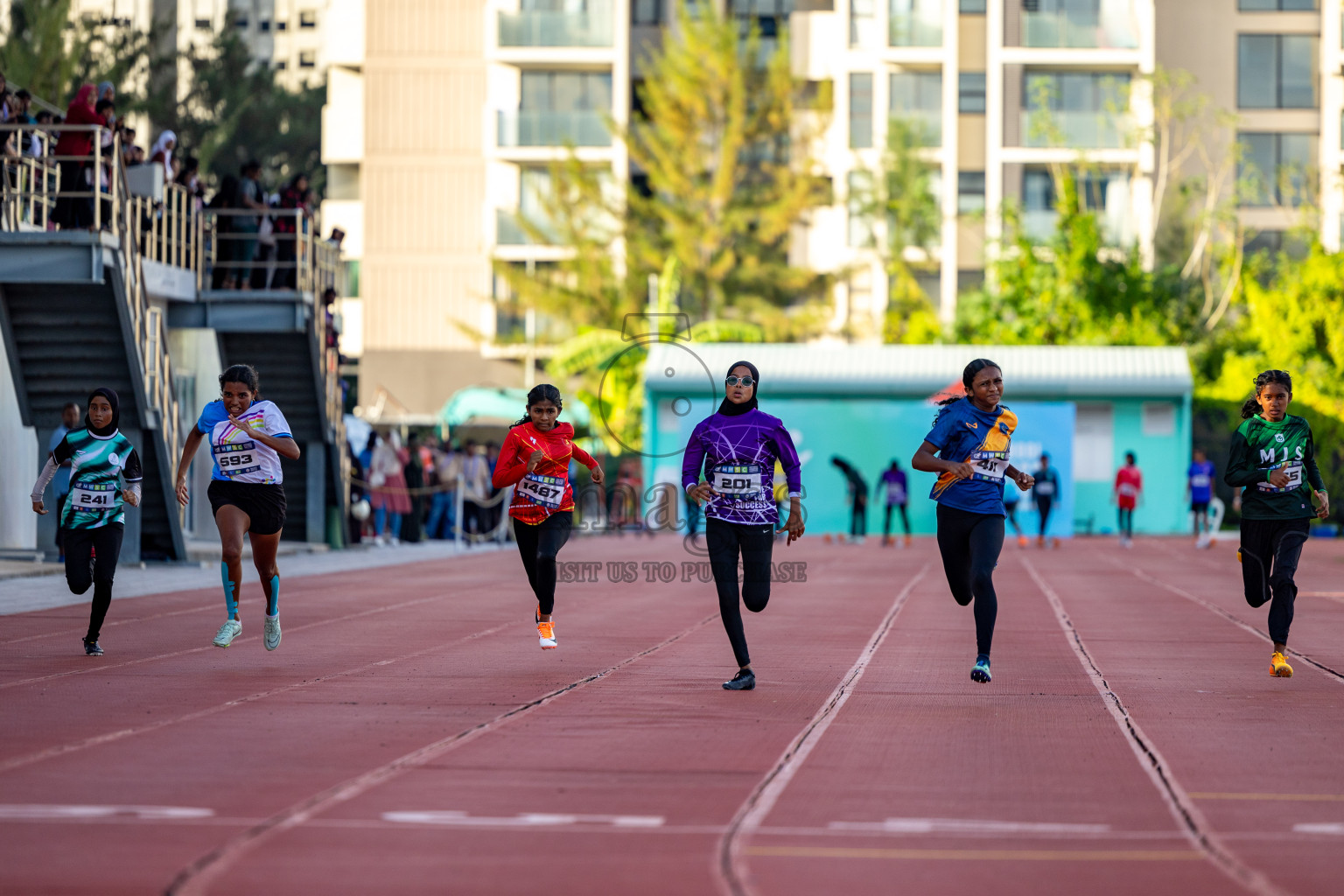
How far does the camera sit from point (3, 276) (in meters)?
21.4

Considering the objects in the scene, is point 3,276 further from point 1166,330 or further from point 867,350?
point 1166,330

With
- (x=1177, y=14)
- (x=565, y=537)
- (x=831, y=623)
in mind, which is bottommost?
(x=831, y=623)

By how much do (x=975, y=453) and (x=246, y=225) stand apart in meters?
18.3

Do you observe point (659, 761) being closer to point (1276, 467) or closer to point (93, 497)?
point (1276, 467)

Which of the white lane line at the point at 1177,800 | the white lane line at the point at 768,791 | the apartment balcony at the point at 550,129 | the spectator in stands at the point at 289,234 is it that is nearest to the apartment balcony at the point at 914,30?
the apartment balcony at the point at 550,129

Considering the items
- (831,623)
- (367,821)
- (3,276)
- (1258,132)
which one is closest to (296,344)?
(3,276)

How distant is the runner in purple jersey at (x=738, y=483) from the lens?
36.5ft

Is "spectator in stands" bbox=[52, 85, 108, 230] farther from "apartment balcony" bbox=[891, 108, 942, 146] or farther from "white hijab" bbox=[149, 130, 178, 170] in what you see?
"apartment balcony" bbox=[891, 108, 942, 146]

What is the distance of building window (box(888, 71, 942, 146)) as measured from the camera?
197 feet

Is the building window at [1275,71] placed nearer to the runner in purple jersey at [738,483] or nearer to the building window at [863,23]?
→ the building window at [863,23]

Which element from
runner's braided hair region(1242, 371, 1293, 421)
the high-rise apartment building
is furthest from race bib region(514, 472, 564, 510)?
the high-rise apartment building

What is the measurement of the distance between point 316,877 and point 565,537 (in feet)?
22.1

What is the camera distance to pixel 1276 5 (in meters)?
61.1

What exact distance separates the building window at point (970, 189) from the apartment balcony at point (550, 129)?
11107 millimetres
